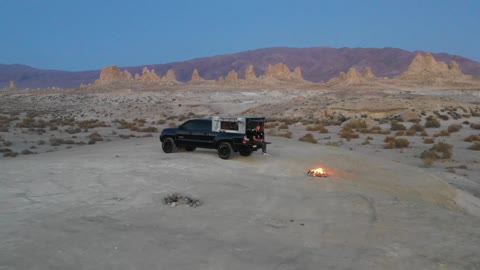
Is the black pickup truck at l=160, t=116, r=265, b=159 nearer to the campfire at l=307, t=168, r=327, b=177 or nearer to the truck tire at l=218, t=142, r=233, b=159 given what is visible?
the truck tire at l=218, t=142, r=233, b=159

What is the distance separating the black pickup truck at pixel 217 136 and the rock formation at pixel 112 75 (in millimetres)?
119913

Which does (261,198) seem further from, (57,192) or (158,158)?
(158,158)

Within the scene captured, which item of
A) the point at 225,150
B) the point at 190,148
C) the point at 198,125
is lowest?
the point at 190,148

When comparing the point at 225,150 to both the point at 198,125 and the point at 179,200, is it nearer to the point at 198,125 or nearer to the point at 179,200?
the point at 198,125

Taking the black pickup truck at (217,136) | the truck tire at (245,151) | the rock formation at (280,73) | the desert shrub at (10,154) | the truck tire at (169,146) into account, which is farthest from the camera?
the rock formation at (280,73)

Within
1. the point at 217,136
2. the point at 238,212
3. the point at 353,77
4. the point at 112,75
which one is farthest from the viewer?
the point at 112,75

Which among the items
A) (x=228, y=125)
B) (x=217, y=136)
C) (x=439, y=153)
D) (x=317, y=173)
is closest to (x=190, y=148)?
(x=217, y=136)

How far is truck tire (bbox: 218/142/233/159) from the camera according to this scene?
52.4 ft

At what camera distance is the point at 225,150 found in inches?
632

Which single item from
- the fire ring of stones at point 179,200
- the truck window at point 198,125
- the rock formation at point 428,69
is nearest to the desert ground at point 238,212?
the fire ring of stones at point 179,200

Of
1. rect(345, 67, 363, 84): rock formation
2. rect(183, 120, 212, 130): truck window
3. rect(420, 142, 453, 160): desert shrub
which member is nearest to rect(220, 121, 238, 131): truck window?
rect(183, 120, 212, 130): truck window

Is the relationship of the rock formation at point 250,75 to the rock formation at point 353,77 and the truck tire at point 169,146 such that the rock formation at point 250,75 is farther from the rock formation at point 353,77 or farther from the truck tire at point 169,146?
the truck tire at point 169,146

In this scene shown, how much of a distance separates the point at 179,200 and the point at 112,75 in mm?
131578

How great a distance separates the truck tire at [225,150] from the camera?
52.4 feet
